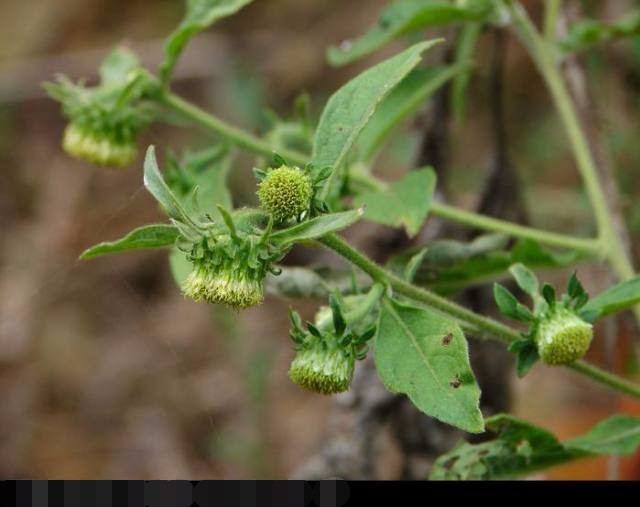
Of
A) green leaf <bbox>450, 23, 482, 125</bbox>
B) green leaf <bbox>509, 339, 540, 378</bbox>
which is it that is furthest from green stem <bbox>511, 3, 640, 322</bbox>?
green leaf <bbox>509, 339, 540, 378</bbox>

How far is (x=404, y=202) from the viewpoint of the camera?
181 centimetres

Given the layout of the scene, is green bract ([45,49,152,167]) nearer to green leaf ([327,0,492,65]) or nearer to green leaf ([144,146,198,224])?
green leaf ([327,0,492,65])

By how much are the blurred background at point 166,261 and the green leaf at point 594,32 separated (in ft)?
2.00

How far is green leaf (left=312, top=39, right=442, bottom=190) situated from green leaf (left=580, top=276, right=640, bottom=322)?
444 millimetres

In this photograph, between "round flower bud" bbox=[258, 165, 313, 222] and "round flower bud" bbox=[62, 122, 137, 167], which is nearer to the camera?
"round flower bud" bbox=[258, 165, 313, 222]

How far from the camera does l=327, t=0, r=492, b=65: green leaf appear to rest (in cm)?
195

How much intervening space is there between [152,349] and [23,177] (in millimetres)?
1006

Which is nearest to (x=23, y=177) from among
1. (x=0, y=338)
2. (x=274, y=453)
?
→ (x=0, y=338)

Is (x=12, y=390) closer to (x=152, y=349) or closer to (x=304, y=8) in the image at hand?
(x=152, y=349)

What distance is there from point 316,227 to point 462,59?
48.7 inches

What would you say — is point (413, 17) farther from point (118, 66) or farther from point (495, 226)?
point (118, 66)

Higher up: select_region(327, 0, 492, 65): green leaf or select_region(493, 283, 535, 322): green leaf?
select_region(327, 0, 492, 65): green leaf

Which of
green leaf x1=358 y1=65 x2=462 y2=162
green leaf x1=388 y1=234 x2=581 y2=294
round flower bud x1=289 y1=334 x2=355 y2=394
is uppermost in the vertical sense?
green leaf x1=358 y1=65 x2=462 y2=162

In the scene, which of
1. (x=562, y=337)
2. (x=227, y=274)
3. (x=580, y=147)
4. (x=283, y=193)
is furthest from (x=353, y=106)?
(x=580, y=147)
